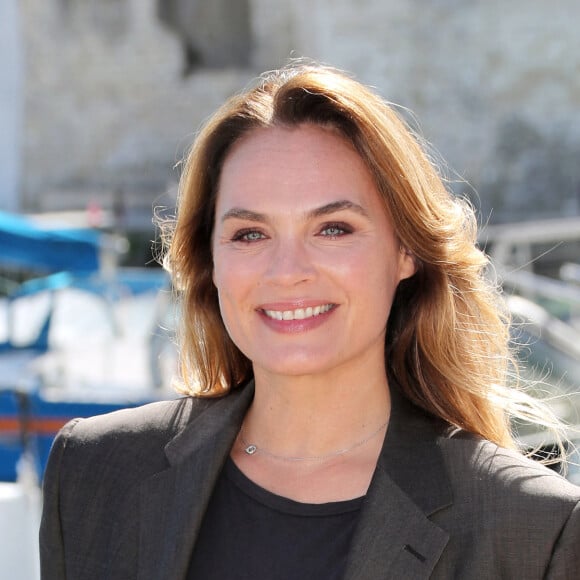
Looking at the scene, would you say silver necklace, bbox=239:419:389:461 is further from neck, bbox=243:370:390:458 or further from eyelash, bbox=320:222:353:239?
eyelash, bbox=320:222:353:239

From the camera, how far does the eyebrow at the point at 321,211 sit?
1506 millimetres

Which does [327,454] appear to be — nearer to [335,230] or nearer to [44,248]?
[335,230]

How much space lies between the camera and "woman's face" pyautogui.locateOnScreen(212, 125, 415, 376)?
1.49m

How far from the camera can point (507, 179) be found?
2012cm

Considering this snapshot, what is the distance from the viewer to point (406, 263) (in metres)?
1.64

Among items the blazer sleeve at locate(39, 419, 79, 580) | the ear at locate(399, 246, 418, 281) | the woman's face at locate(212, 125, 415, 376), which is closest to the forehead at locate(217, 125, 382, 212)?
the woman's face at locate(212, 125, 415, 376)

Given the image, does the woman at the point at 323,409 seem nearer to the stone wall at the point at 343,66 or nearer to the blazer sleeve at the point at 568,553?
the blazer sleeve at the point at 568,553

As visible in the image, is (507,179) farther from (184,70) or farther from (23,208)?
(23,208)

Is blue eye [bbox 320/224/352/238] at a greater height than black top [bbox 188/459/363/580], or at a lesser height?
greater

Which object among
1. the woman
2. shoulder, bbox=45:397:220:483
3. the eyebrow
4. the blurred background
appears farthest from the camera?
the blurred background

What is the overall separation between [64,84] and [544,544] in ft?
76.1

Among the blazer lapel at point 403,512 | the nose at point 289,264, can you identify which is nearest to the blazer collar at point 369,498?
the blazer lapel at point 403,512

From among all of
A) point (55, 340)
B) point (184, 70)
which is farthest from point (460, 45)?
point (55, 340)

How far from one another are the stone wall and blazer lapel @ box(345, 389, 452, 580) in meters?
17.0
